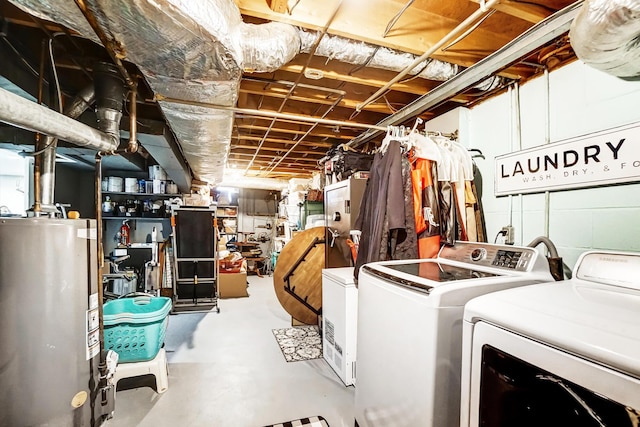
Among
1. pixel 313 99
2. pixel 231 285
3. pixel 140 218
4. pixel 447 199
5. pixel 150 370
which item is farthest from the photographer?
pixel 140 218

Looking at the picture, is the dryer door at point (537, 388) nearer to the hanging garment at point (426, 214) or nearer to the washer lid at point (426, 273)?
the washer lid at point (426, 273)

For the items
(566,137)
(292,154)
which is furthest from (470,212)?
(292,154)

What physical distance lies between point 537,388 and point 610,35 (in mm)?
1387

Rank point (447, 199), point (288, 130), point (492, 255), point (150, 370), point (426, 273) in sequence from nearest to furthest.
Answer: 1. point (426, 273)
2. point (492, 255)
3. point (447, 199)
4. point (150, 370)
5. point (288, 130)

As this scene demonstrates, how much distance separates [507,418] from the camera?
3.05 ft

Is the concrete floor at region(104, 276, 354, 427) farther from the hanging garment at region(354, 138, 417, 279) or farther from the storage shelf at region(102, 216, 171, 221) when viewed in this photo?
the storage shelf at region(102, 216, 171, 221)

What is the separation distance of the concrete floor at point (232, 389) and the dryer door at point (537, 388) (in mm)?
1440

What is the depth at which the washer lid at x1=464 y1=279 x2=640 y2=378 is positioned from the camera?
673 mm

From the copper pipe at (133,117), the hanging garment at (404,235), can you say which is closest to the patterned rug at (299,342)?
the hanging garment at (404,235)

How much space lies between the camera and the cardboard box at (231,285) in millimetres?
5360

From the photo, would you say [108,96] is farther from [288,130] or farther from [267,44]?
[288,130]

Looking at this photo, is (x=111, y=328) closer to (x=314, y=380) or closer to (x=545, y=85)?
(x=314, y=380)

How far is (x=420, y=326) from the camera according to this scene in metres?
1.24

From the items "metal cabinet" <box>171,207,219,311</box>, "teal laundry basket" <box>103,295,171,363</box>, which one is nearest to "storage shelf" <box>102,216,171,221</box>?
"metal cabinet" <box>171,207,219,311</box>
